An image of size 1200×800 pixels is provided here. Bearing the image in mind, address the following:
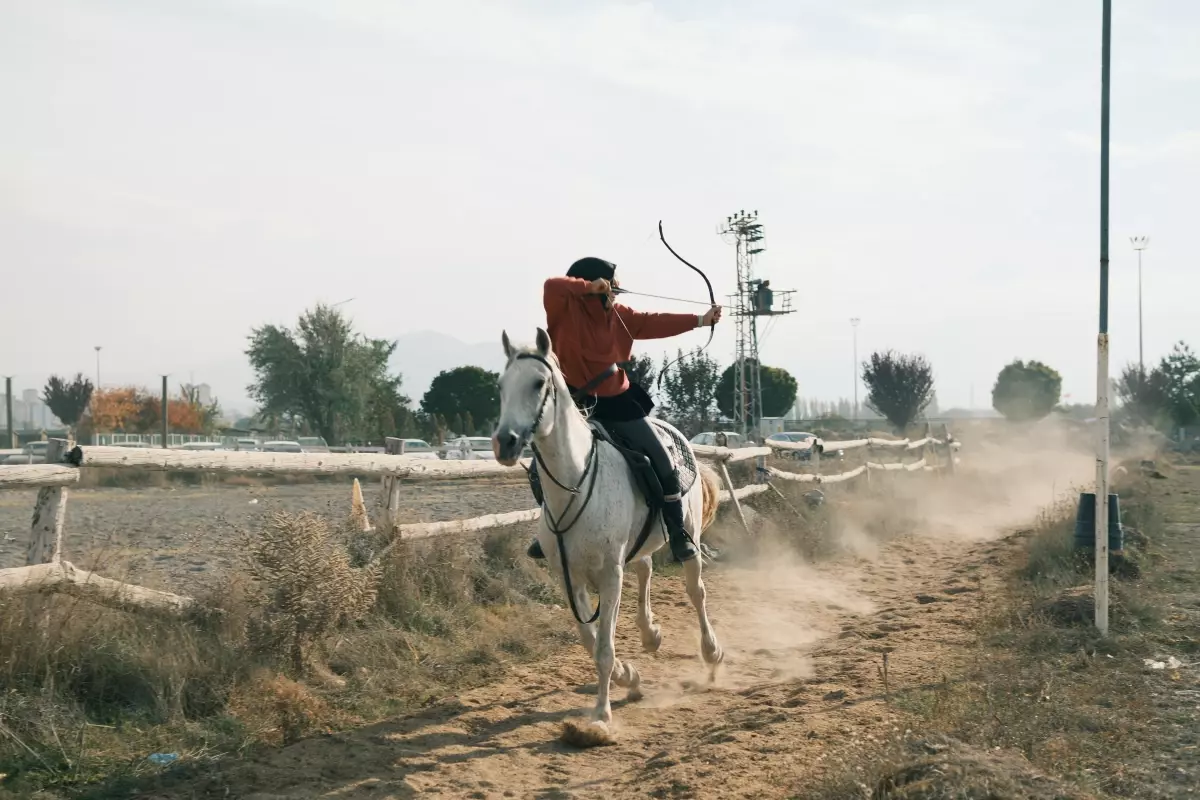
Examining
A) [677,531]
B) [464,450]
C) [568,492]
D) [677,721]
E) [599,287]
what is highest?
[599,287]

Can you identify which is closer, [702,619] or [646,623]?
[646,623]

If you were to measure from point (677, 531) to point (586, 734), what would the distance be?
71.1 inches

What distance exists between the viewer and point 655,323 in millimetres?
6590

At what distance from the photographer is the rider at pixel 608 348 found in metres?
6.29

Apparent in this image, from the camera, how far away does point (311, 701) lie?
5.77m

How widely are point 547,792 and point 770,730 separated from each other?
4.98ft

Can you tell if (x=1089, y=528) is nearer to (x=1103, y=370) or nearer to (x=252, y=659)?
(x=1103, y=370)

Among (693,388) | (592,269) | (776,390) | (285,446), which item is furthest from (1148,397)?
(592,269)

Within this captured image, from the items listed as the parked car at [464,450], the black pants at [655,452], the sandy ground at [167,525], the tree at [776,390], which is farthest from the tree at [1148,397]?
the black pants at [655,452]

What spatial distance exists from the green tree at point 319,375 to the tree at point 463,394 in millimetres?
3381

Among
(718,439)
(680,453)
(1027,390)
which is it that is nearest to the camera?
(680,453)

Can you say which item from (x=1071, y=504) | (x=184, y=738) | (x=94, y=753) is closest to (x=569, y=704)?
(x=184, y=738)

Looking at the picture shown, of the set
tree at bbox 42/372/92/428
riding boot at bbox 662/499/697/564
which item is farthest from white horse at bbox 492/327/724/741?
tree at bbox 42/372/92/428

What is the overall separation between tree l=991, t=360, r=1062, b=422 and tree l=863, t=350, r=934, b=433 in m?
17.4
